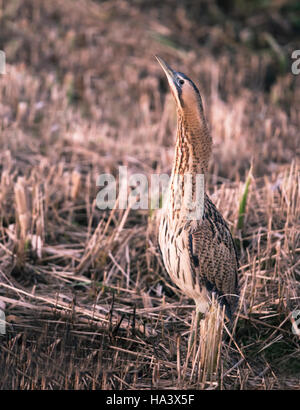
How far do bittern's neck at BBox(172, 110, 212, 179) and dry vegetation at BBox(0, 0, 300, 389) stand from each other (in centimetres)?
95

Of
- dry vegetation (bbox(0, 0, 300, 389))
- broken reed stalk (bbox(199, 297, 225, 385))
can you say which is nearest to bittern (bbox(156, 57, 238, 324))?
broken reed stalk (bbox(199, 297, 225, 385))

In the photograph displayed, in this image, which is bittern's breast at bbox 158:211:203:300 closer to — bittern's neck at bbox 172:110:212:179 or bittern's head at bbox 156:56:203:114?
bittern's neck at bbox 172:110:212:179

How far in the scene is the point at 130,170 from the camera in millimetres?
6984

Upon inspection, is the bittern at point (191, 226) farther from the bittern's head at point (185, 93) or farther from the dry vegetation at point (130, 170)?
the dry vegetation at point (130, 170)

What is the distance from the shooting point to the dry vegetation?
13.7 ft

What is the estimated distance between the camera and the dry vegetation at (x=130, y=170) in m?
4.18

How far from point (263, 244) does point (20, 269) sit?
1.96 metres

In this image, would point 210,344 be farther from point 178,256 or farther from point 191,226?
point 191,226

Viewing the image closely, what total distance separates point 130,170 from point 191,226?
115 inches

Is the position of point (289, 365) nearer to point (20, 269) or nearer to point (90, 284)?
point (90, 284)

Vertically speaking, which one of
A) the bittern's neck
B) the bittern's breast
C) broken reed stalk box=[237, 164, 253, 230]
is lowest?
the bittern's breast

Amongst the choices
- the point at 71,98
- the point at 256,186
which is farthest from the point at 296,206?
the point at 71,98

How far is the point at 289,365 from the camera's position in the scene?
165 inches

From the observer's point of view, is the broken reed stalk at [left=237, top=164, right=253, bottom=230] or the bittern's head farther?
the broken reed stalk at [left=237, top=164, right=253, bottom=230]
